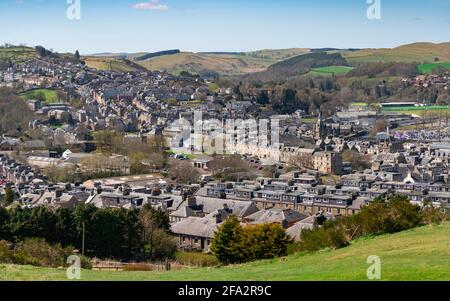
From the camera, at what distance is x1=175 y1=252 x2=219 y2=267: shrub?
55.9 ft

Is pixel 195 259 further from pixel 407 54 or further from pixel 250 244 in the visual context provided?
pixel 407 54

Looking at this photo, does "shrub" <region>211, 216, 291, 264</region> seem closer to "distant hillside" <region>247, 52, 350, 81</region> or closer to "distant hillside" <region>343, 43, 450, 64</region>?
"distant hillside" <region>247, 52, 350, 81</region>

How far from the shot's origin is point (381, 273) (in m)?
7.21

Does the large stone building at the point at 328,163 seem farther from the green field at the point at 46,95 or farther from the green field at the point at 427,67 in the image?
the green field at the point at 427,67

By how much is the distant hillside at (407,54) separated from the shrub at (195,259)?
99.5 metres

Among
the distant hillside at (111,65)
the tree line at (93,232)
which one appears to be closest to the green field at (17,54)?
the distant hillside at (111,65)

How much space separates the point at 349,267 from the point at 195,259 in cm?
1017

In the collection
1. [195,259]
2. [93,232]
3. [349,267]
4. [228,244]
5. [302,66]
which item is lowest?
[195,259]

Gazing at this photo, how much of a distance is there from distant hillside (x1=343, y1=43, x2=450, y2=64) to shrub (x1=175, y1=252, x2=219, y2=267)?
3919 inches

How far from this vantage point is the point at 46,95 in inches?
2514

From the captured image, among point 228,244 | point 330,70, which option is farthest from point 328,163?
point 330,70

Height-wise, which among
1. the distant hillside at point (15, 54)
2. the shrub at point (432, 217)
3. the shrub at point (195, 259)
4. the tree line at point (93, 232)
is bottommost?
the shrub at point (195, 259)

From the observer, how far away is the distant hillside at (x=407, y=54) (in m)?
116

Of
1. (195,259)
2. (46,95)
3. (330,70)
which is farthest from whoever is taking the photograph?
(330,70)
